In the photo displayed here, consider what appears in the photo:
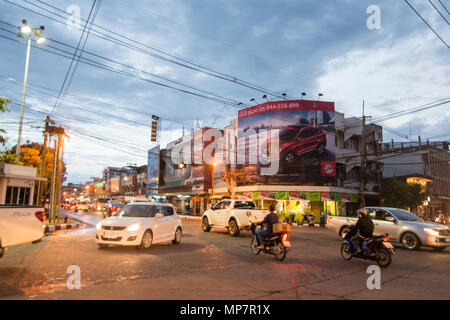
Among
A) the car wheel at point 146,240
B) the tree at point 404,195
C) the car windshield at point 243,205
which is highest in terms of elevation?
the tree at point 404,195

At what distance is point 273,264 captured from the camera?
29.5 ft

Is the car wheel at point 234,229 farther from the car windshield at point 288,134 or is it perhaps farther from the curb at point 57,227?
the car windshield at point 288,134

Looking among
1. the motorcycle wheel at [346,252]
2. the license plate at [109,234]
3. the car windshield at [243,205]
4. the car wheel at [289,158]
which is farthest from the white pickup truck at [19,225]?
Result: the car wheel at [289,158]

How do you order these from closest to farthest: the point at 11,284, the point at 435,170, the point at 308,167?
the point at 11,284 → the point at 308,167 → the point at 435,170

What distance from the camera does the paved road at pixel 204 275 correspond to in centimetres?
564

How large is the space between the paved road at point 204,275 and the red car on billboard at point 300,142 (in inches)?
1018

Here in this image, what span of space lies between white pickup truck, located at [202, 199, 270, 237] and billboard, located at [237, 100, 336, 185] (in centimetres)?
1959

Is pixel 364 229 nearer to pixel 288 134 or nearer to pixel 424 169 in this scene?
pixel 288 134

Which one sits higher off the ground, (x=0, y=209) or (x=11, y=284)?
(x=0, y=209)

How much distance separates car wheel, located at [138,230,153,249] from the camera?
10781mm

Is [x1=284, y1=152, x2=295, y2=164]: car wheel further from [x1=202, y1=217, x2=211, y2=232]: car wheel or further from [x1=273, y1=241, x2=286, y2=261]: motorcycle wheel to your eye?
[x1=273, y1=241, x2=286, y2=261]: motorcycle wheel
